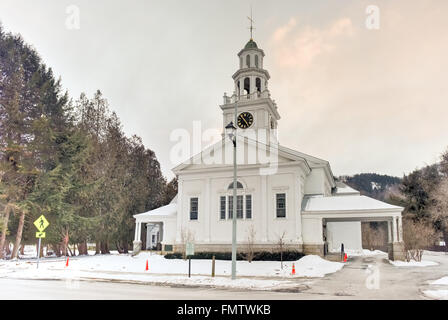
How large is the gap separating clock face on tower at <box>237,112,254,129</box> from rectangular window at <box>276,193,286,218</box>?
10.1m

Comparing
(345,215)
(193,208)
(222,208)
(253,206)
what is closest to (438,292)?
(345,215)

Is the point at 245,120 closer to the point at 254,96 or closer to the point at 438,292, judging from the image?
the point at 254,96

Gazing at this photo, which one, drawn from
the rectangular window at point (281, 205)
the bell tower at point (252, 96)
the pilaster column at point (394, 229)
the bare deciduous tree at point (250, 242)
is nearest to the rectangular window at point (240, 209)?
the bare deciduous tree at point (250, 242)

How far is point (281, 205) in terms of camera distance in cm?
2964

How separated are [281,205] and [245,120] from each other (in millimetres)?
11212

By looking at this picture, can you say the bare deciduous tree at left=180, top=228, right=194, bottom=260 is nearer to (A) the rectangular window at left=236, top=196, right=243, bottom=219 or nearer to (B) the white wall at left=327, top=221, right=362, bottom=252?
(A) the rectangular window at left=236, top=196, right=243, bottom=219

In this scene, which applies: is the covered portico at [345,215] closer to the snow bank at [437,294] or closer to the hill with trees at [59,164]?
the snow bank at [437,294]

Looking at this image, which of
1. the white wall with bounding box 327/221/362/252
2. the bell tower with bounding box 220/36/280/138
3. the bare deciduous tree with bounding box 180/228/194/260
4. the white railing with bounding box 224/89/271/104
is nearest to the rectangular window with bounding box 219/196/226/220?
the bare deciduous tree with bounding box 180/228/194/260

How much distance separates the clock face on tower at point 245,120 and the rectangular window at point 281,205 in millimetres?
10110

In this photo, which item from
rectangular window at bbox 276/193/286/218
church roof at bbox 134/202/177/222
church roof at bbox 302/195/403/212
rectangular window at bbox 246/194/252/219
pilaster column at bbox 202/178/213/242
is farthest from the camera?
church roof at bbox 134/202/177/222

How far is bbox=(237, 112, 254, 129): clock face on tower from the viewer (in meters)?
37.2

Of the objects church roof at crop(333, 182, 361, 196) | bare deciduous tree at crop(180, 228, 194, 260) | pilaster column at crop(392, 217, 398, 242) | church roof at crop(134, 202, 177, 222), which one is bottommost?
bare deciduous tree at crop(180, 228, 194, 260)
